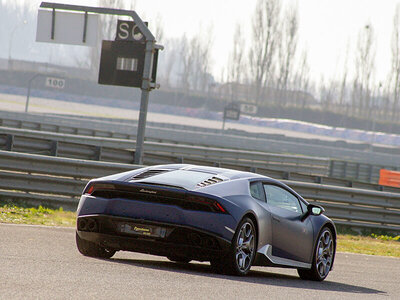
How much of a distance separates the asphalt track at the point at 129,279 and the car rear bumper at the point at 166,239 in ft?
0.65

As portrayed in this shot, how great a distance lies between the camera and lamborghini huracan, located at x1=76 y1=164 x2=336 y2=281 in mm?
8047

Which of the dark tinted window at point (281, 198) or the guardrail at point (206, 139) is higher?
the dark tinted window at point (281, 198)

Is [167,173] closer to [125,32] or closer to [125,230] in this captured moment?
[125,230]

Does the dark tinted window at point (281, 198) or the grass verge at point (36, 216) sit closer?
the dark tinted window at point (281, 198)

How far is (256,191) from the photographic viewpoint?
350 inches

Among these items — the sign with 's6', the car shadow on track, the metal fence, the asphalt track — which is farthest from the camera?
the sign with 's6'

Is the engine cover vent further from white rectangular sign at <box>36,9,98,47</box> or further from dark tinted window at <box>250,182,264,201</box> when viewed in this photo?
white rectangular sign at <box>36,9,98,47</box>

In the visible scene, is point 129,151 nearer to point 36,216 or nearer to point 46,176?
point 46,176

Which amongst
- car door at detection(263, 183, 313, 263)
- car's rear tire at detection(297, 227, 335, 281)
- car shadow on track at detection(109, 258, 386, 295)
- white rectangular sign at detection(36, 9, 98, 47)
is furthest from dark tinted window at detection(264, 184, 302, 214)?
white rectangular sign at detection(36, 9, 98, 47)

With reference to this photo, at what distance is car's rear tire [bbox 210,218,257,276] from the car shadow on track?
0.26ft

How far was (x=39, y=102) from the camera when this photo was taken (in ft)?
297

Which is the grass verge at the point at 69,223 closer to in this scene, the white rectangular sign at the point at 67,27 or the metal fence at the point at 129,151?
the metal fence at the point at 129,151

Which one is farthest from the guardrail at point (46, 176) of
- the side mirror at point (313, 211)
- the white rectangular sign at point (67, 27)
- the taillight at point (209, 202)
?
the taillight at point (209, 202)

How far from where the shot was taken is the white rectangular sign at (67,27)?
18.8 m
